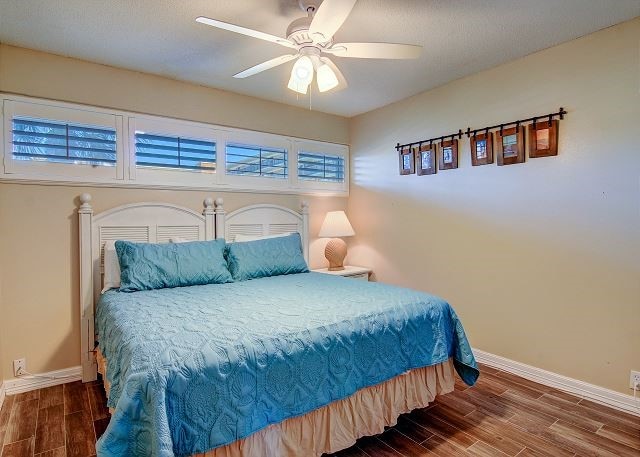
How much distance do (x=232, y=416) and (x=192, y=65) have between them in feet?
8.45

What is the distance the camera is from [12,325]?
2.56 metres

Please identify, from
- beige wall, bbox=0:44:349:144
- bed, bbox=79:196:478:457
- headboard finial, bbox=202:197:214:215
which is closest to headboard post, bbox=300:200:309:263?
beige wall, bbox=0:44:349:144

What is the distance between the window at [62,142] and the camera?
8.47ft

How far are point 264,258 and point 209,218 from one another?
688 millimetres

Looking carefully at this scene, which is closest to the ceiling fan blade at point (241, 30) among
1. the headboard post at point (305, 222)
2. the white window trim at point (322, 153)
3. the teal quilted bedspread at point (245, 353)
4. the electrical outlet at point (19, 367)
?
the teal quilted bedspread at point (245, 353)

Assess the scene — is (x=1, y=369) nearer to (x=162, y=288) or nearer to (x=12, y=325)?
(x=12, y=325)

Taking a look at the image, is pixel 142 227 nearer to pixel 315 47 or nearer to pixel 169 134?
pixel 169 134

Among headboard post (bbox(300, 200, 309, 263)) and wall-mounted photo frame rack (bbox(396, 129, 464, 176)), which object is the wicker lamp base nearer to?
headboard post (bbox(300, 200, 309, 263))

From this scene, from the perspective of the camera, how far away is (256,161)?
12.2 ft

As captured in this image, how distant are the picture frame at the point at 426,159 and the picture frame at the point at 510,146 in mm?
610

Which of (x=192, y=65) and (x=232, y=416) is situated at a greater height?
(x=192, y=65)

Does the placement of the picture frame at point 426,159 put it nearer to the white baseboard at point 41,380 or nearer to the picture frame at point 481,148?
the picture frame at point 481,148

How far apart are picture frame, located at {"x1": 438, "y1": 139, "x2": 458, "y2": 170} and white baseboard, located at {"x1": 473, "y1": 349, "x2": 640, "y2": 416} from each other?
1.63 meters

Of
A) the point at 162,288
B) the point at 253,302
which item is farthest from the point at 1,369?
the point at 253,302
